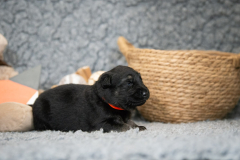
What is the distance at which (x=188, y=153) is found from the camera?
75 centimetres

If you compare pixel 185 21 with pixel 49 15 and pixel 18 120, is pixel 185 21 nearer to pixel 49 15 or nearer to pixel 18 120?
pixel 49 15

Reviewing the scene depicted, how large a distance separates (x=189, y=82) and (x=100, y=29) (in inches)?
42.9

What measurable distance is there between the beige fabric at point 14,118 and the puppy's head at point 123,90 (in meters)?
0.56

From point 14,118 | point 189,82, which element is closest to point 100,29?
point 189,82

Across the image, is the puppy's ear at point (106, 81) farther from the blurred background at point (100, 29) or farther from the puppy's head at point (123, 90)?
the blurred background at point (100, 29)

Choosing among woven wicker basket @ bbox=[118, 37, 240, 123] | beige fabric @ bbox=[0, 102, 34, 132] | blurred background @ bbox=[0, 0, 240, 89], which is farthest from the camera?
blurred background @ bbox=[0, 0, 240, 89]

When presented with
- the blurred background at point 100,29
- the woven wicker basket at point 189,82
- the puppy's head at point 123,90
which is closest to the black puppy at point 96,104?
the puppy's head at point 123,90

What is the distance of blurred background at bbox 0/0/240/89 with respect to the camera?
7.38 ft

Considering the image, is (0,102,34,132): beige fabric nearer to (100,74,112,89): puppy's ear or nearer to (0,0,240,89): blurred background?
(100,74,112,89): puppy's ear

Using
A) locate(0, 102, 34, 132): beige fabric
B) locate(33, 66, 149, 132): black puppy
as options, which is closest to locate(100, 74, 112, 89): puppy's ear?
locate(33, 66, 149, 132): black puppy

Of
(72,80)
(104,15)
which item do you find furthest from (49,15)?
(72,80)

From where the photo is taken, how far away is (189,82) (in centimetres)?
175

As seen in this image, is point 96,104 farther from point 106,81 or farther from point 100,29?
point 100,29

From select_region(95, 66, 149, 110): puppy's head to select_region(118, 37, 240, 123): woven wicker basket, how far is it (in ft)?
1.31
